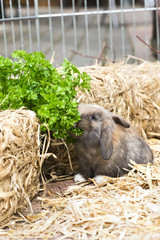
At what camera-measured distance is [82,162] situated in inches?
121

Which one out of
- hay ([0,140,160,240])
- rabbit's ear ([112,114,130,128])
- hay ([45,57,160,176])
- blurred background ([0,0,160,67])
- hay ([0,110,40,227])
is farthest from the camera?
blurred background ([0,0,160,67])

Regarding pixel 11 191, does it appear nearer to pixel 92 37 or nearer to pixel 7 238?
pixel 7 238

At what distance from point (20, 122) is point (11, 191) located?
51 cm

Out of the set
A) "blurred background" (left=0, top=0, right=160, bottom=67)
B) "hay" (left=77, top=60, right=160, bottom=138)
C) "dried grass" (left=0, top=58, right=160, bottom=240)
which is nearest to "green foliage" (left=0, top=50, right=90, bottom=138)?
"dried grass" (left=0, top=58, right=160, bottom=240)

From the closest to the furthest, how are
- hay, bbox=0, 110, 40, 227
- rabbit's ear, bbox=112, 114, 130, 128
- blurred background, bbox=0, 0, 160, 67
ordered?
hay, bbox=0, 110, 40, 227
rabbit's ear, bbox=112, 114, 130, 128
blurred background, bbox=0, 0, 160, 67

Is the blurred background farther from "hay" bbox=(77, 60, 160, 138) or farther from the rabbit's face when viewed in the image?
the rabbit's face

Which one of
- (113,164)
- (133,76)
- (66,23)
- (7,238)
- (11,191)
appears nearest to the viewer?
(7,238)

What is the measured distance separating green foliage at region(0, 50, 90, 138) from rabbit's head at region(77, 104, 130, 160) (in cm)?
9

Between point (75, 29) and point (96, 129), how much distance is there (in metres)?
2.85

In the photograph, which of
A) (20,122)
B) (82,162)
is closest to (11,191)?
(20,122)

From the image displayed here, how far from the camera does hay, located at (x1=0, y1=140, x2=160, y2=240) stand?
211 centimetres

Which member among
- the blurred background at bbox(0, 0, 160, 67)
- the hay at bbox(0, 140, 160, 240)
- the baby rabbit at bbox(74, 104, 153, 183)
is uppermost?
the blurred background at bbox(0, 0, 160, 67)

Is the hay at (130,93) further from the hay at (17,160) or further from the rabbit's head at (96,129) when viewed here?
the hay at (17,160)

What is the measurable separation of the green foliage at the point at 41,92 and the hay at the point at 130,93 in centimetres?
59
